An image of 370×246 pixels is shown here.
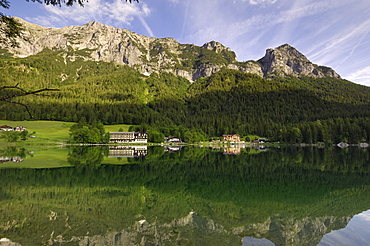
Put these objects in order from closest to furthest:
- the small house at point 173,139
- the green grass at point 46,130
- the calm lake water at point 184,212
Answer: the calm lake water at point 184,212
the green grass at point 46,130
the small house at point 173,139

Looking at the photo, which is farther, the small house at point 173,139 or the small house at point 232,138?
the small house at point 232,138

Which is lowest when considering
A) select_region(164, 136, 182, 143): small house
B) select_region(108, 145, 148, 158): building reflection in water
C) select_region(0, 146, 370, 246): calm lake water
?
select_region(0, 146, 370, 246): calm lake water

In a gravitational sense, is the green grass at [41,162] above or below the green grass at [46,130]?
below

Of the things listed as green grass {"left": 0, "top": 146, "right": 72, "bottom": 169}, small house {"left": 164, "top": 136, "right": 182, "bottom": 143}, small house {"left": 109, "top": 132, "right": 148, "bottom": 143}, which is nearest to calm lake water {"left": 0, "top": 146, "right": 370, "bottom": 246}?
green grass {"left": 0, "top": 146, "right": 72, "bottom": 169}

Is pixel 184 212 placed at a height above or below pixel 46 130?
below

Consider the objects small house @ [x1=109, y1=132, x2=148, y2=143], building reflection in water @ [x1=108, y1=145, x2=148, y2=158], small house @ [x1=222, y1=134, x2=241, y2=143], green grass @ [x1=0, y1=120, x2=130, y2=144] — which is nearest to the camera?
A: building reflection in water @ [x1=108, y1=145, x2=148, y2=158]

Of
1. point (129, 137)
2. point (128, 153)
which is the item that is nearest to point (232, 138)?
point (129, 137)

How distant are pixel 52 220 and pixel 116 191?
7.21 m

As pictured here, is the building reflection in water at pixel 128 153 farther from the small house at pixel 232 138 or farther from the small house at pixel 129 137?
the small house at pixel 232 138

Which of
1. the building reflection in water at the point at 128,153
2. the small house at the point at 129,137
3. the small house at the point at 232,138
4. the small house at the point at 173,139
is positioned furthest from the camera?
the small house at the point at 232,138

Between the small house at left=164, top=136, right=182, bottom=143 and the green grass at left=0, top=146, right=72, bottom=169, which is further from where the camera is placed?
the small house at left=164, top=136, right=182, bottom=143

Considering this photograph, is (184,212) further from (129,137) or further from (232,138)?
(232,138)

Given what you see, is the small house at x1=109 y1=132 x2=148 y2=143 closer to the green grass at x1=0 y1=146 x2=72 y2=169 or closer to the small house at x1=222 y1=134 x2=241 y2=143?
the small house at x1=222 y1=134 x2=241 y2=143

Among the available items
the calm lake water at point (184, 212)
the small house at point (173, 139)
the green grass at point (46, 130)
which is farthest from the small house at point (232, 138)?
the calm lake water at point (184, 212)
